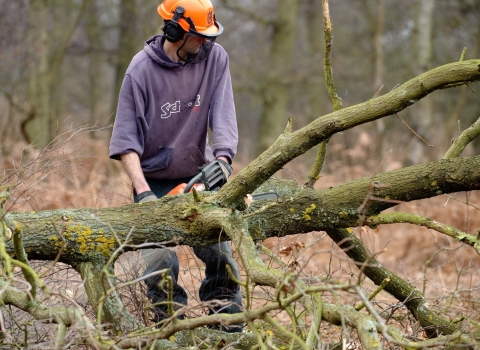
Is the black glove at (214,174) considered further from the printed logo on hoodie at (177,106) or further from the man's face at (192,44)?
the man's face at (192,44)

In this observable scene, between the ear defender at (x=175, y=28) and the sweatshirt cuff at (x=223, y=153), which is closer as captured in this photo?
the ear defender at (x=175, y=28)

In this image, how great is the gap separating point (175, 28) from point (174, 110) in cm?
54

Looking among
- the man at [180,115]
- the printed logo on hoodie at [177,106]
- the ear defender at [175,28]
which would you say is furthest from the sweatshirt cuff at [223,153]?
the ear defender at [175,28]

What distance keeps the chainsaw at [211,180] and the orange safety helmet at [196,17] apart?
2.88ft

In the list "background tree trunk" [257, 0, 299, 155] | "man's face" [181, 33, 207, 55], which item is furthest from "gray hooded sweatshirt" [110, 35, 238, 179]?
"background tree trunk" [257, 0, 299, 155]

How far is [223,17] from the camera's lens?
52.2ft

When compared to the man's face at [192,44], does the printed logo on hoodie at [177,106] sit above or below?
below

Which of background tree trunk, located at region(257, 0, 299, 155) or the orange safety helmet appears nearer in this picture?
the orange safety helmet

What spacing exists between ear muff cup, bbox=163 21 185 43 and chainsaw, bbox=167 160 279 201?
2.89 feet

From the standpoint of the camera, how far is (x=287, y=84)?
14.6 metres

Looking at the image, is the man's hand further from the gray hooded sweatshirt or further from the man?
the gray hooded sweatshirt

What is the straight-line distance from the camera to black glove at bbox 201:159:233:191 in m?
3.60

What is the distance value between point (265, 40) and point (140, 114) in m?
14.5

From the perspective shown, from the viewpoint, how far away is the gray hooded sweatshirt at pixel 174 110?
154 inches
